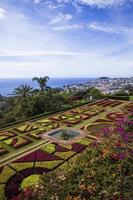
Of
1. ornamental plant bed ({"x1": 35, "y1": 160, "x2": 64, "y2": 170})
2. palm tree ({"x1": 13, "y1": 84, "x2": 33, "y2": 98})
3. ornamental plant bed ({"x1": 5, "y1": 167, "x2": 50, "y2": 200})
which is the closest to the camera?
ornamental plant bed ({"x1": 5, "y1": 167, "x2": 50, "y2": 200})

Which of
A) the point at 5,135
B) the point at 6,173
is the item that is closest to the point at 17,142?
the point at 5,135

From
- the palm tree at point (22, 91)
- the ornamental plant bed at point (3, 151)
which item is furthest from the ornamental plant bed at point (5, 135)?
the palm tree at point (22, 91)

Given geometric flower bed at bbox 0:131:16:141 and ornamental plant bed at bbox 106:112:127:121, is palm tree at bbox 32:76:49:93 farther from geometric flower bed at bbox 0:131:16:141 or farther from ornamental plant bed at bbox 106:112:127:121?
geometric flower bed at bbox 0:131:16:141

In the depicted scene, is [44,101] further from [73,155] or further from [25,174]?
[25,174]

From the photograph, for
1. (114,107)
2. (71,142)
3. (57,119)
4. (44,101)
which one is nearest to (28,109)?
(44,101)

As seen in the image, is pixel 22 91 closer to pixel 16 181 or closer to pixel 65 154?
pixel 65 154

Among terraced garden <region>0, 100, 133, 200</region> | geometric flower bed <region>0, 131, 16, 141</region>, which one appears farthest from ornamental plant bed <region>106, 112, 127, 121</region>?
geometric flower bed <region>0, 131, 16, 141</region>
